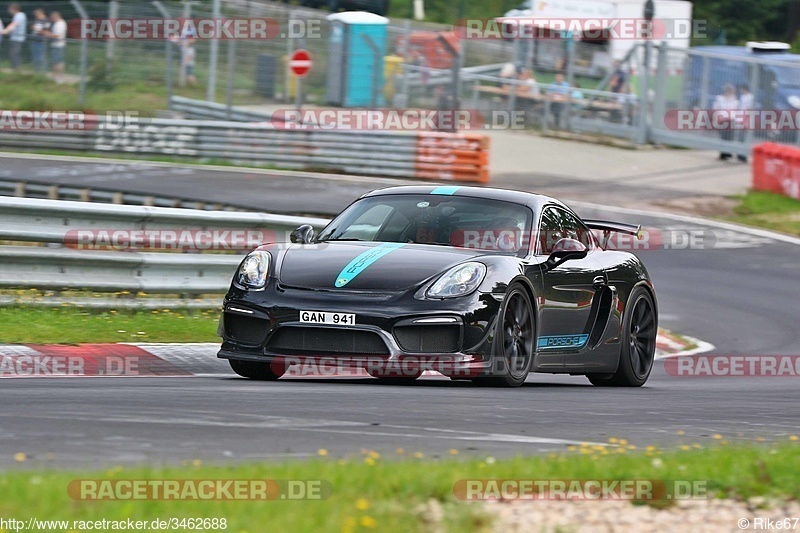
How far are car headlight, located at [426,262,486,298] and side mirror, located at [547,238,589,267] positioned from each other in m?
0.90

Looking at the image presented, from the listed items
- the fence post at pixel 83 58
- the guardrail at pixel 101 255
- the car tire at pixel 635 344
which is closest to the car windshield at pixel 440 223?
the car tire at pixel 635 344

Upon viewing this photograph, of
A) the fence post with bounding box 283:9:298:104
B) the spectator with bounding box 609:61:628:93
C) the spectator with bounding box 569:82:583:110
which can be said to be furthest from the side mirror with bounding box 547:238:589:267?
the spectator with bounding box 569:82:583:110

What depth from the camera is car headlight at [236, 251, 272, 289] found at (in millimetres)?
8250

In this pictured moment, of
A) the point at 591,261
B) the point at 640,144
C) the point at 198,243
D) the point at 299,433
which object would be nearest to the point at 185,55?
the point at 640,144

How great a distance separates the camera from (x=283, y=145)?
84.1 ft

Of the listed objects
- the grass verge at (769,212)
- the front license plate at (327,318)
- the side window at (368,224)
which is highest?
the side window at (368,224)

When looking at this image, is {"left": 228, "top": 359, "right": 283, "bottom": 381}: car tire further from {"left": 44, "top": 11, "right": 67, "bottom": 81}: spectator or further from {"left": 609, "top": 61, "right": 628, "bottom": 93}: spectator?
{"left": 609, "top": 61, "right": 628, "bottom": 93}: spectator

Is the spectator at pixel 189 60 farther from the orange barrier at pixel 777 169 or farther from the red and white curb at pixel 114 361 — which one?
the red and white curb at pixel 114 361

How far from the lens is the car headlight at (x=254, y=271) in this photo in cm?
825

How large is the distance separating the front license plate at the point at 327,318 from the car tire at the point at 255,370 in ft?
2.01

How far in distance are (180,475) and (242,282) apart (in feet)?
12.3

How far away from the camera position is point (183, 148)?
26.1m

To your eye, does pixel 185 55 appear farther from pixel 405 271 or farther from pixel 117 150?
pixel 405 271

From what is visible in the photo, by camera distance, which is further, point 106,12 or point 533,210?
point 106,12
